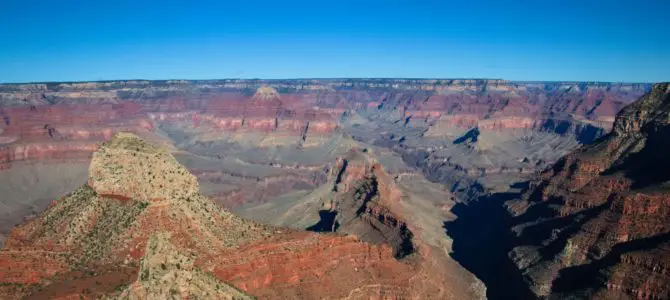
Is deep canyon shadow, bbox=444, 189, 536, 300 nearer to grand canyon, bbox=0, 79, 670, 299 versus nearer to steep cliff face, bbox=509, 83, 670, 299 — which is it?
grand canyon, bbox=0, 79, 670, 299

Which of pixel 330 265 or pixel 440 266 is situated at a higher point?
pixel 330 265


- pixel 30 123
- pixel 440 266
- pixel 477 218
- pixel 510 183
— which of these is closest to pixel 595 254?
pixel 440 266

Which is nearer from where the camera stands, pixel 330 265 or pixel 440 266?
pixel 330 265

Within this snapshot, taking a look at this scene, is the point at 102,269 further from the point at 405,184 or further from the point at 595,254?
the point at 405,184

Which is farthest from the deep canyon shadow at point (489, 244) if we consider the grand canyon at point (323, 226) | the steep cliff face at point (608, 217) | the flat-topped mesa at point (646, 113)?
the flat-topped mesa at point (646, 113)

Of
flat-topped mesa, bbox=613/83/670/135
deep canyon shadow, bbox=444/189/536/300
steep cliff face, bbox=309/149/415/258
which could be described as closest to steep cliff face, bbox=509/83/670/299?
flat-topped mesa, bbox=613/83/670/135

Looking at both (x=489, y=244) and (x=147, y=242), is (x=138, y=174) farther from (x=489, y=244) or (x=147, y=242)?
(x=489, y=244)

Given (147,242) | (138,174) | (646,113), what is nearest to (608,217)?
(646,113)
